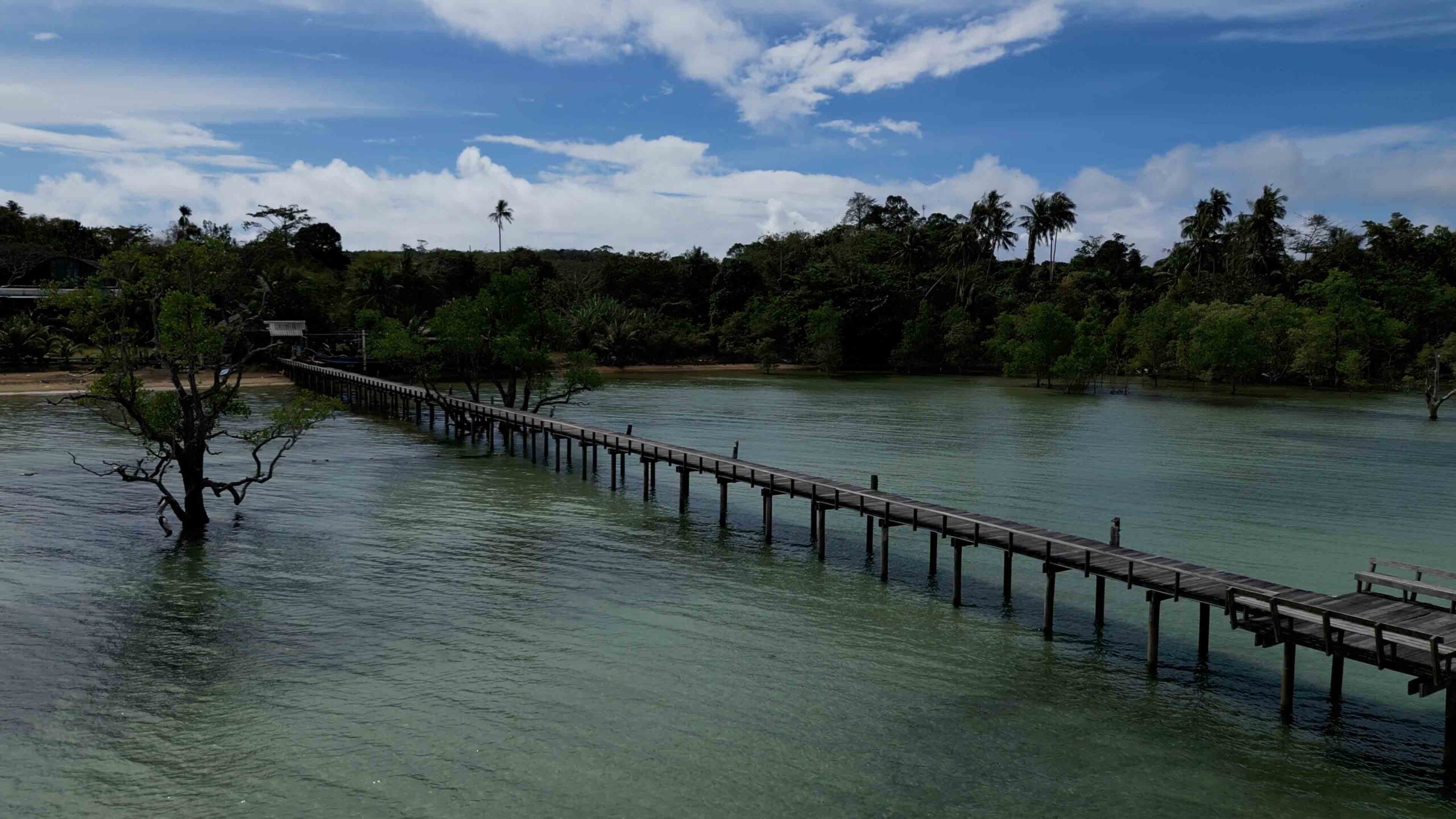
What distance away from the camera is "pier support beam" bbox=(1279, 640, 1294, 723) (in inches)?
685

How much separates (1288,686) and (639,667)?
11.8 m

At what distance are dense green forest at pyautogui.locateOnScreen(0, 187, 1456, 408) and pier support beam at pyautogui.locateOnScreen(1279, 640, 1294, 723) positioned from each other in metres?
72.9

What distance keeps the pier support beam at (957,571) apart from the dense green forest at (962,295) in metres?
70.7

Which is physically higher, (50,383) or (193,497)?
(50,383)

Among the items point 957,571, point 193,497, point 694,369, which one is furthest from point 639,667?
point 694,369

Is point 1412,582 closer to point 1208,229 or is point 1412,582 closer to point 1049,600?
point 1049,600

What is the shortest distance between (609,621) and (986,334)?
3988 inches

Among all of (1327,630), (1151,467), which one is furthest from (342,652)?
(1151,467)

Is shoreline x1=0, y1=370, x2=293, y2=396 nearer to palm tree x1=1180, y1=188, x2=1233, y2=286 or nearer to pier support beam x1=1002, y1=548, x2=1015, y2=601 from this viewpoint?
pier support beam x1=1002, y1=548, x2=1015, y2=601

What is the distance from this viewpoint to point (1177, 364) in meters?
104

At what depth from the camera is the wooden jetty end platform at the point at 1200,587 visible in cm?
1575

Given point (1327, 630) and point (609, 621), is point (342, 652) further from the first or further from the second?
point (1327, 630)

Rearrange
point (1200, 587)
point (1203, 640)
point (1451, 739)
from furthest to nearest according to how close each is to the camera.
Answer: point (1203, 640) → point (1200, 587) → point (1451, 739)

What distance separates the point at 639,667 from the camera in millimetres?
20125
